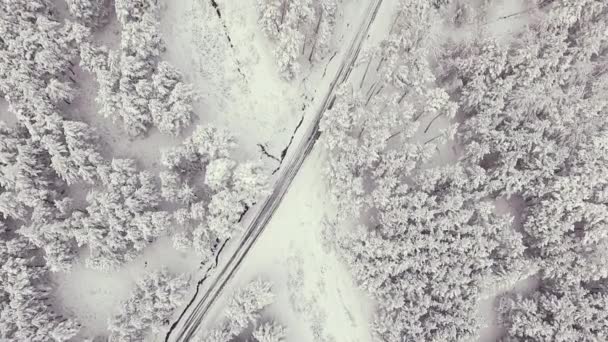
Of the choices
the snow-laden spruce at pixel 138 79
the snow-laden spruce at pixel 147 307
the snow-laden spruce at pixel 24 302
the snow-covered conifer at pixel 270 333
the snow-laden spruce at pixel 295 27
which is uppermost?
the snow-laden spruce at pixel 295 27

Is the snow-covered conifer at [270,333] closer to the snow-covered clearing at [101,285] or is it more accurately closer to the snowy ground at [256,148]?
the snowy ground at [256,148]

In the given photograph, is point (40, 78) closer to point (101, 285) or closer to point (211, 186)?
point (211, 186)

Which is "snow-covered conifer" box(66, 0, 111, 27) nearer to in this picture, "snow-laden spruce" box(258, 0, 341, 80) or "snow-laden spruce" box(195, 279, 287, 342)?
"snow-laden spruce" box(258, 0, 341, 80)

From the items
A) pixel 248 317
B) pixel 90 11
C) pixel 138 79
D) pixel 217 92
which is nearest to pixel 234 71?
pixel 217 92

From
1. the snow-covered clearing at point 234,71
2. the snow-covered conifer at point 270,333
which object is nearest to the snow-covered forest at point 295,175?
the snow-covered clearing at point 234,71

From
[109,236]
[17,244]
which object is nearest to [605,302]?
[109,236]
